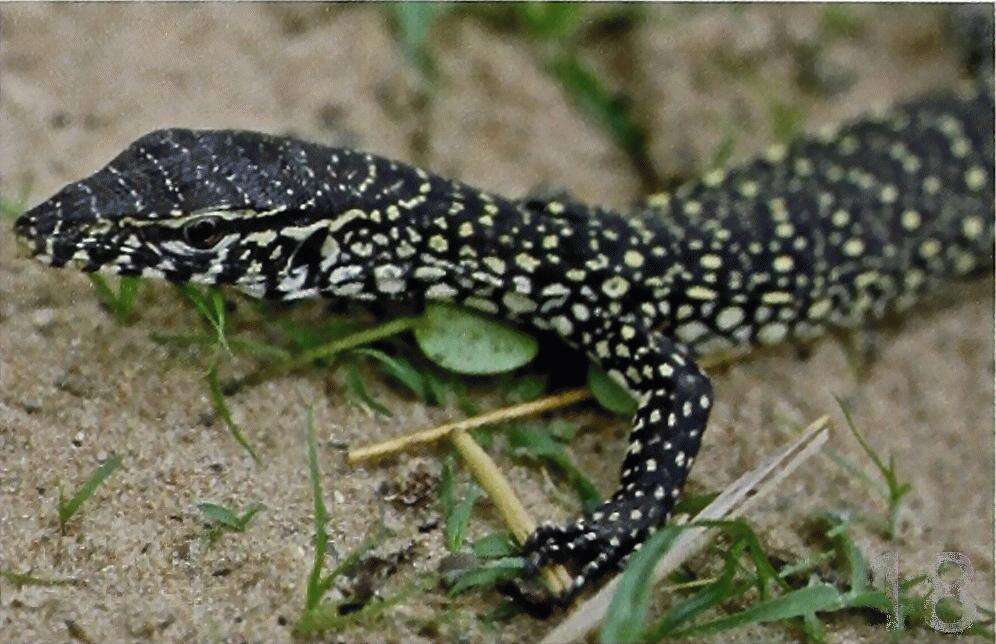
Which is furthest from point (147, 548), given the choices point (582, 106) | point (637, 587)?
point (582, 106)

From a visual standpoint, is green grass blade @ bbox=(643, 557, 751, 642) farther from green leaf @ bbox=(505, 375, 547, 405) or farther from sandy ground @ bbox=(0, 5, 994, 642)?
green leaf @ bbox=(505, 375, 547, 405)

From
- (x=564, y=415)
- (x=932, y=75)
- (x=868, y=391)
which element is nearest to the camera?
(x=564, y=415)

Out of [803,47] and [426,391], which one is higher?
[803,47]

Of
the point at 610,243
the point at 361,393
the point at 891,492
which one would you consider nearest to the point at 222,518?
the point at 361,393

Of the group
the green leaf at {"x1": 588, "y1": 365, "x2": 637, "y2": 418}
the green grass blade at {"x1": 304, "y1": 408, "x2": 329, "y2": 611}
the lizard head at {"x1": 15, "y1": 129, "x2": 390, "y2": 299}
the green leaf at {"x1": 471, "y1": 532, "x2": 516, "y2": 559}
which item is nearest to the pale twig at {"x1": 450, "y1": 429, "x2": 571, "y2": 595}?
the green leaf at {"x1": 471, "y1": 532, "x2": 516, "y2": 559}

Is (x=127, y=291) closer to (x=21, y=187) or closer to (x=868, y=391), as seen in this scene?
(x=21, y=187)

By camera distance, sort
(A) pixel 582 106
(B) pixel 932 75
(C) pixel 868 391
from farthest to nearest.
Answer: (B) pixel 932 75 < (A) pixel 582 106 < (C) pixel 868 391
